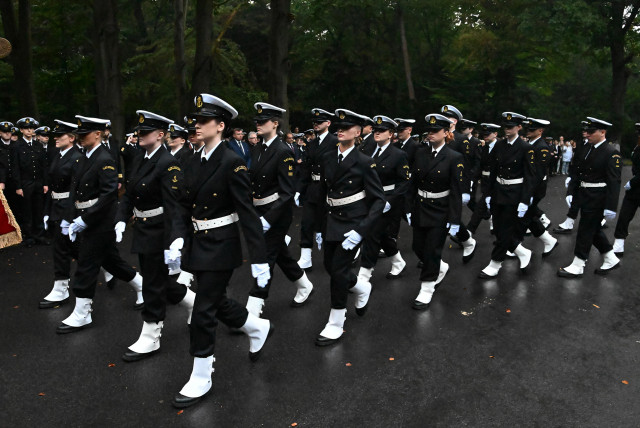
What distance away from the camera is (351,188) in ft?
18.6

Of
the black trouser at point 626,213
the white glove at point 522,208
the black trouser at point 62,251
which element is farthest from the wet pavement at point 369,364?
the black trouser at point 626,213

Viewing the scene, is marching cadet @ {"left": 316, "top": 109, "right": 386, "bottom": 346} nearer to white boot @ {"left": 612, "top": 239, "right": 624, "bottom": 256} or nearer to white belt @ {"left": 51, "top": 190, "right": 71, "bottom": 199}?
white belt @ {"left": 51, "top": 190, "right": 71, "bottom": 199}

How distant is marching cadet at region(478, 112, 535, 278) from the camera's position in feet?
25.5

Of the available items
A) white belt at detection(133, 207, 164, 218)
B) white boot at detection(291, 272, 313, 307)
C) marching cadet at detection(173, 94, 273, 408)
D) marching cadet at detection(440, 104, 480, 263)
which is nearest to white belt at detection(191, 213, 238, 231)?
marching cadet at detection(173, 94, 273, 408)

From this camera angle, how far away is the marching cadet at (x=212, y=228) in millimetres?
4461

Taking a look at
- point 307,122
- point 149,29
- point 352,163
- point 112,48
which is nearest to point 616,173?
point 352,163

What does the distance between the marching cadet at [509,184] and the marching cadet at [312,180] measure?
2516 mm

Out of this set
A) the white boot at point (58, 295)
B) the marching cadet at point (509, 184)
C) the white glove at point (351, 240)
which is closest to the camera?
the white glove at point (351, 240)

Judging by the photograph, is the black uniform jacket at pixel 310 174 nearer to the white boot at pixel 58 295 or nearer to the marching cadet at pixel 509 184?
the marching cadet at pixel 509 184

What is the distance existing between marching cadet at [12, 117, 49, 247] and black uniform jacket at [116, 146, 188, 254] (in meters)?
6.13

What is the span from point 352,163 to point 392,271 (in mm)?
3066

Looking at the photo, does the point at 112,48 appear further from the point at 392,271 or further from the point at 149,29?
Result: the point at 149,29

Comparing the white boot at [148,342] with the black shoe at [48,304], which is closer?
the white boot at [148,342]

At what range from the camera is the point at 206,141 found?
454 centimetres
